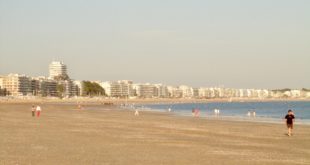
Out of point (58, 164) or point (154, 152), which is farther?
point (154, 152)

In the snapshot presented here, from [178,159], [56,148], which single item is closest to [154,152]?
[178,159]

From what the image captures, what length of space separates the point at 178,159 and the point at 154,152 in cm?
189

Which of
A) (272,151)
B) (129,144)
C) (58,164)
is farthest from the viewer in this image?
(129,144)

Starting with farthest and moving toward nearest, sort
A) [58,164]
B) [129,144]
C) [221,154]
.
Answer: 1. [129,144]
2. [221,154]
3. [58,164]

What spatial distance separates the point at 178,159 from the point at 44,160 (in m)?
3.60

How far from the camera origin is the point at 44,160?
1329 centimetres

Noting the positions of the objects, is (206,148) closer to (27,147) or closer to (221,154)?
(221,154)

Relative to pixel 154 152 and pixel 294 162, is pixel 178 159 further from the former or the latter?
pixel 294 162

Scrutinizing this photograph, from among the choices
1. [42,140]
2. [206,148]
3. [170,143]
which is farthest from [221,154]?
[42,140]

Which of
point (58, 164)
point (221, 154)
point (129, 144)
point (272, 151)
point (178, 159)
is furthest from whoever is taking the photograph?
point (129, 144)

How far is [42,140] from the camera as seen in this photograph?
19.2 metres

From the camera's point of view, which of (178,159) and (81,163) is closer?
(81,163)

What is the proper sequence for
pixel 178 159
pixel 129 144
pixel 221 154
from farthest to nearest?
pixel 129 144, pixel 221 154, pixel 178 159

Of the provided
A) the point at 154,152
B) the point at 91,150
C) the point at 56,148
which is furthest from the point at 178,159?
the point at 56,148
